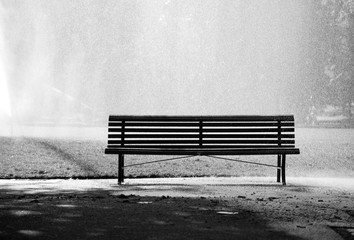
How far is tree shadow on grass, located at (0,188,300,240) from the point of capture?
546 cm

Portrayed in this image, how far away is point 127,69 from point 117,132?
3586cm

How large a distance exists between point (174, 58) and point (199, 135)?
38038 millimetres

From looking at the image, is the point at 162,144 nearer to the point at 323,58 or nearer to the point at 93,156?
the point at 93,156

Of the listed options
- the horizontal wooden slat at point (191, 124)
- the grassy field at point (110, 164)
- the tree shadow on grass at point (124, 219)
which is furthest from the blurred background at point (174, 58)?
the tree shadow on grass at point (124, 219)

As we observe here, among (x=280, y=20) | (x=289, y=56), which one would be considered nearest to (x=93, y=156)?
(x=289, y=56)

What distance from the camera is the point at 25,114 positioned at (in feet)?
127

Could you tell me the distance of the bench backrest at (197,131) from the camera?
9.61 m

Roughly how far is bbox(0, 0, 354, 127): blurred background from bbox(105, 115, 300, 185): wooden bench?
2466 cm

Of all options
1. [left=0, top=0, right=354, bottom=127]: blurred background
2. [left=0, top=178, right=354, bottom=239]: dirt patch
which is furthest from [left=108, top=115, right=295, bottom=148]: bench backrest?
[left=0, top=0, right=354, bottom=127]: blurred background

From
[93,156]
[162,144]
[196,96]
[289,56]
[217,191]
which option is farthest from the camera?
[196,96]

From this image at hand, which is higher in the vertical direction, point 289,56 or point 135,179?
point 289,56

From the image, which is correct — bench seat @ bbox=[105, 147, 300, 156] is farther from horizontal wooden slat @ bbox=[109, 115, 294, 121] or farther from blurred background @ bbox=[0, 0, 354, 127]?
blurred background @ bbox=[0, 0, 354, 127]

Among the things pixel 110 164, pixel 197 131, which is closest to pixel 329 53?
pixel 110 164

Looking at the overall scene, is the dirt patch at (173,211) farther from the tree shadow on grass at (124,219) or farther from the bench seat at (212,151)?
the bench seat at (212,151)
